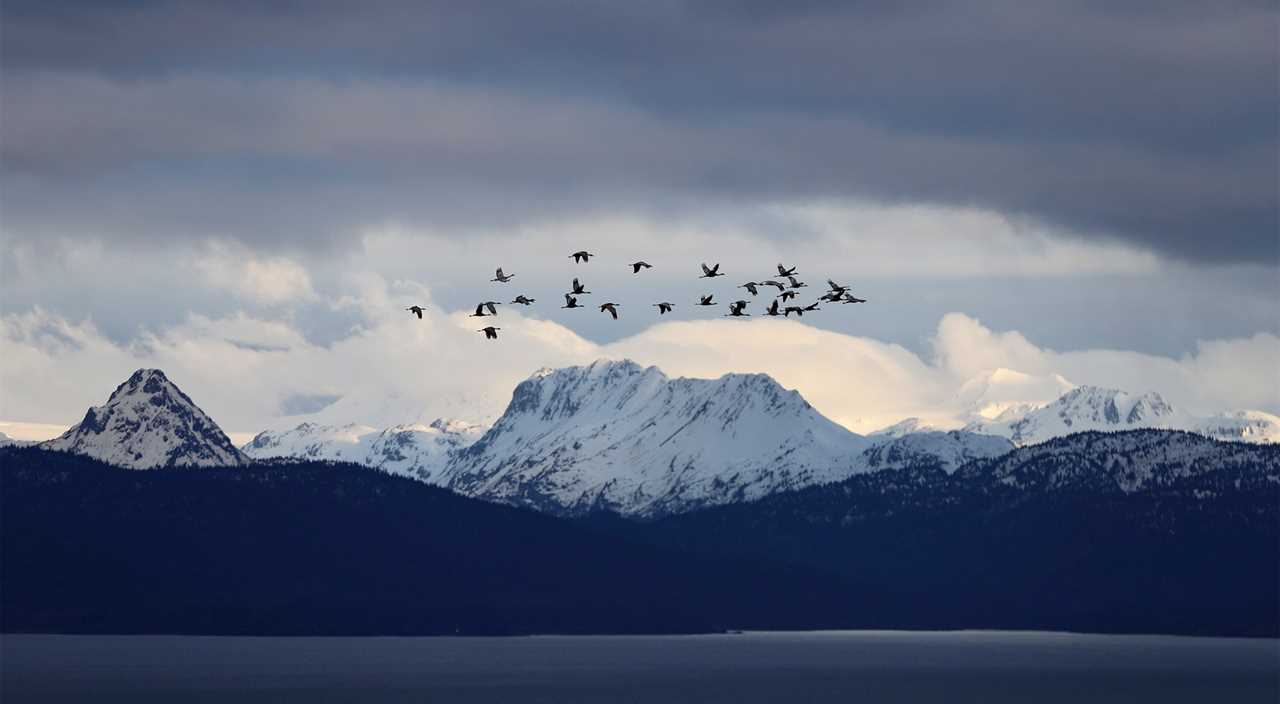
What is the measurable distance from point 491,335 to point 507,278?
4.49 metres

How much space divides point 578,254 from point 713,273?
1126 cm

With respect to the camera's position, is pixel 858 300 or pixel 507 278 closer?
pixel 507 278

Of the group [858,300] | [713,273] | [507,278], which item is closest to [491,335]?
[507,278]

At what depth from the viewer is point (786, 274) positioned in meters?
192

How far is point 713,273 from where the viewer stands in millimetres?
186375

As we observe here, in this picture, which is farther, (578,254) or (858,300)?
(858,300)

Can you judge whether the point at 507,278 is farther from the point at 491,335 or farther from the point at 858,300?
the point at 858,300

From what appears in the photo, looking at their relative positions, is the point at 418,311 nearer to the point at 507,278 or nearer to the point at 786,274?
the point at 507,278

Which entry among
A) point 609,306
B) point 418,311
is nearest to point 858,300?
point 609,306

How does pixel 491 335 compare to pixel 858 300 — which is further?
pixel 858 300

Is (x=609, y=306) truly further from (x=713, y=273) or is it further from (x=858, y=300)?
(x=858, y=300)

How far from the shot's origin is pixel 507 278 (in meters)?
182

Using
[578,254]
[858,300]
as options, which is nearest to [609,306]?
[578,254]

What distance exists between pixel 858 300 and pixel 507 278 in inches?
1224
